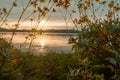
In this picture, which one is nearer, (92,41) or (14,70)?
(14,70)

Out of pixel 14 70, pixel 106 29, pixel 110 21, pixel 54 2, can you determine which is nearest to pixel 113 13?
pixel 110 21

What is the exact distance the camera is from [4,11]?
5430 millimetres

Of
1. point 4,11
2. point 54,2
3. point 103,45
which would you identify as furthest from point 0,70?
Answer: point 103,45

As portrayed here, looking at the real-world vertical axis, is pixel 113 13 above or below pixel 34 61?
above

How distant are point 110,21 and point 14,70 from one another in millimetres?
2336

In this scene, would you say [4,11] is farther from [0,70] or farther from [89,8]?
[89,8]

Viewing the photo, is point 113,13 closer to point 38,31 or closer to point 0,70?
point 38,31

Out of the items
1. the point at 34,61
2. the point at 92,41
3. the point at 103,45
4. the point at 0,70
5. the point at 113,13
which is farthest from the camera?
the point at 34,61

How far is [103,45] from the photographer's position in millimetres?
6203

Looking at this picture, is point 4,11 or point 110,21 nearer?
point 4,11

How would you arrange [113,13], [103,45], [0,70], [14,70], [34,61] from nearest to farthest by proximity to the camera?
[0,70] → [14,70] → [103,45] → [113,13] → [34,61]

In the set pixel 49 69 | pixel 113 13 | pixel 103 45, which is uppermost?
pixel 113 13

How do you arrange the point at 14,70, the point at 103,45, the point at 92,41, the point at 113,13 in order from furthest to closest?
the point at 113,13 < the point at 92,41 < the point at 103,45 < the point at 14,70

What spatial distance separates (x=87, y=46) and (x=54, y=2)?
0.87 m
